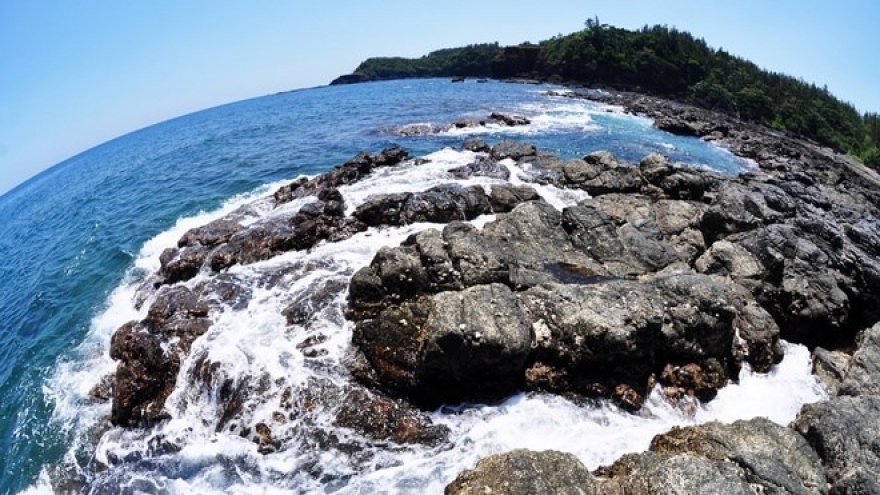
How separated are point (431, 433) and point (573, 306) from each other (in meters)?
5.70

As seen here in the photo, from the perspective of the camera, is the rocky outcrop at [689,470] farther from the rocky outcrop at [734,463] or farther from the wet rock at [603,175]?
the wet rock at [603,175]

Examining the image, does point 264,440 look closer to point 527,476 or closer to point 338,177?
point 527,476

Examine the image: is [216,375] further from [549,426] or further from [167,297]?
[549,426]

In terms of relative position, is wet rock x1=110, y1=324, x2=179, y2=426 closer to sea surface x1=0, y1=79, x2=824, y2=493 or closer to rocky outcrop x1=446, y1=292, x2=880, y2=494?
sea surface x1=0, y1=79, x2=824, y2=493

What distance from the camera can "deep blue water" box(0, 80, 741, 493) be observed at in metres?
17.9

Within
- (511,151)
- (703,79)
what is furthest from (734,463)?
(703,79)

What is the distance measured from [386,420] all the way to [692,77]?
Answer: 121m

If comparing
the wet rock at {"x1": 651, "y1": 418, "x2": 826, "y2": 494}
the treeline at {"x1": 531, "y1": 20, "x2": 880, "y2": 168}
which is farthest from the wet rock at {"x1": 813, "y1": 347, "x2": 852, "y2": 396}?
the treeline at {"x1": 531, "y1": 20, "x2": 880, "y2": 168}

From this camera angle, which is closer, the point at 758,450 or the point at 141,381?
the point at 758,450

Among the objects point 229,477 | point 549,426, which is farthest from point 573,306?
point 229,477

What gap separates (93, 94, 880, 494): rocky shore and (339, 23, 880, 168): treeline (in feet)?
217

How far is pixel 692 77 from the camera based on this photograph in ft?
349

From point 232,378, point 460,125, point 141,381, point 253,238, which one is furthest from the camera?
point 460,125

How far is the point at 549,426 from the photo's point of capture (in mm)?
12070
